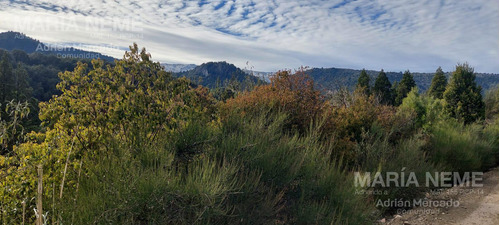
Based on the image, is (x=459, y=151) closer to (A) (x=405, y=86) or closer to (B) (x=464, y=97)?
(B) (x=464, y=97)

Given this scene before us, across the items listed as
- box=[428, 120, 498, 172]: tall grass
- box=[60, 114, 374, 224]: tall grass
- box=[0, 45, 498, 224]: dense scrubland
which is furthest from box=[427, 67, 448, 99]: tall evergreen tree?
box=[60, 114, 374, 224]: tall grass

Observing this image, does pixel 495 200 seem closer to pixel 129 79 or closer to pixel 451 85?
pixel 129 79

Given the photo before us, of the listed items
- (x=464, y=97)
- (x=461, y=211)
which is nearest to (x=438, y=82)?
A: (x=464, y=97)

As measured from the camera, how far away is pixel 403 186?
7.02 meters

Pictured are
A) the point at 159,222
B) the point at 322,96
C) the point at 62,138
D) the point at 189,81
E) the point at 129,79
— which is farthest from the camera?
the point at 322,96

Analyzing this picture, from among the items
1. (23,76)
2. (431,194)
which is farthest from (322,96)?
(23,76)

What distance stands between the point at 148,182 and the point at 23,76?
139ft

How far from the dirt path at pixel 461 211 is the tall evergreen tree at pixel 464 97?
468 inches

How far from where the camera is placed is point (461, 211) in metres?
7.00

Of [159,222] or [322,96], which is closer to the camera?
[159,222]

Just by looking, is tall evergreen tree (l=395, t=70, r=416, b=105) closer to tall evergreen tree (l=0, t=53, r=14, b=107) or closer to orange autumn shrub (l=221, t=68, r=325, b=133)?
orange autumn shrub (l=221, t=68, r=325, b=133)

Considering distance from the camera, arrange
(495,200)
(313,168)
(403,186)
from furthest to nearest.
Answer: (495,200), (403,186), (313,168)

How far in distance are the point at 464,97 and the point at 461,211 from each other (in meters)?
14.8

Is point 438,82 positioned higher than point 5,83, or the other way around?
point 438,82
